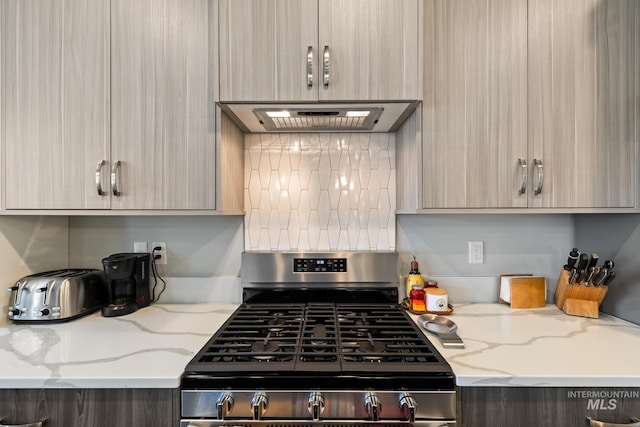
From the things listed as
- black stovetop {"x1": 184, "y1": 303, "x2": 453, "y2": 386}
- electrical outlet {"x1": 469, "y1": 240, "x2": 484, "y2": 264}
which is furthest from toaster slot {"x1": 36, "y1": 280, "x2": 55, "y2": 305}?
electrical outlet {"x1": 469, "y1": 240, "x2": 484, "y2": 264}

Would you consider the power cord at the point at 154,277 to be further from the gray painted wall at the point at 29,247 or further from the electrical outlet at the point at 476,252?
the electrical outlet at the point at 476,252

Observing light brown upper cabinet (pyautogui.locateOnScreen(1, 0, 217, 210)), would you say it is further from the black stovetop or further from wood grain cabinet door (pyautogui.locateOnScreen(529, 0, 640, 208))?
wood grain cabinet door (pyautogui.locateOnScreen(529, 0, 640, 208))

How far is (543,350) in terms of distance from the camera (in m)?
1.12

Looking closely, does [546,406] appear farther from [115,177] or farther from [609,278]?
[115,177]

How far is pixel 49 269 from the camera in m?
1.63

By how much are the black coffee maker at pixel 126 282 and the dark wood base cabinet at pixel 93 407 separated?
1.73 feet

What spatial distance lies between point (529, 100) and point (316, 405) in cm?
139

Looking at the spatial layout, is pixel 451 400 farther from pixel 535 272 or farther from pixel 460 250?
pixel 535 272

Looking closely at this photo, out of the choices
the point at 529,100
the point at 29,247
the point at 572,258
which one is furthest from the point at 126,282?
the point at 572,258

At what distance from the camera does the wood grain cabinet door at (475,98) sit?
4.41 ft

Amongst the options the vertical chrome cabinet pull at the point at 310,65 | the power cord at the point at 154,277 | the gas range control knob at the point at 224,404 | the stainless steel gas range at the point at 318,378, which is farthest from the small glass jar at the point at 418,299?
the power cord at the point at 154,277

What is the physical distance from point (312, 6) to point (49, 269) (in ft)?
5.71

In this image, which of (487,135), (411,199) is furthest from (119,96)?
(487,135)

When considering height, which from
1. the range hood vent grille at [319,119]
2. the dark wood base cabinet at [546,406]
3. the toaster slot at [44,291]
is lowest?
the dark wood base cabinet at [546,406]
